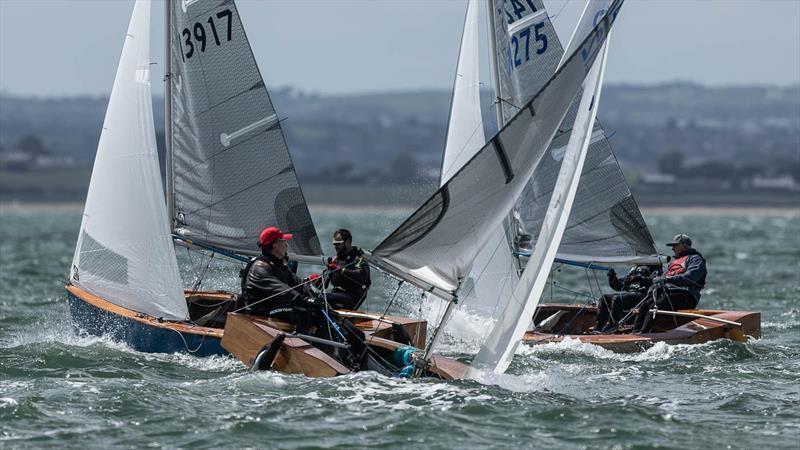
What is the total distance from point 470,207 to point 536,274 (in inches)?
27.5

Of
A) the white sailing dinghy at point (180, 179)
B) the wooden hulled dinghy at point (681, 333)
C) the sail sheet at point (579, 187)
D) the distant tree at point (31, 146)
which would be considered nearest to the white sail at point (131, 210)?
the white sailing dinghy at point (180, 179)

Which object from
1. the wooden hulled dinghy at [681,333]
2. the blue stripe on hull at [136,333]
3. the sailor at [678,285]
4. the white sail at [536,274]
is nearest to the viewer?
the white sail at [536,274]

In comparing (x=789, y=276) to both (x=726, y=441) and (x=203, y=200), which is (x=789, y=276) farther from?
(x=726, y=441)

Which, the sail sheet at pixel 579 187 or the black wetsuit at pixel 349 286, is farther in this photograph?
the sail sheet at pixel 579 187

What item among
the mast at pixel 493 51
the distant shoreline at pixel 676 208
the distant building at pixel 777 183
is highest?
the mast at pixel 493 51

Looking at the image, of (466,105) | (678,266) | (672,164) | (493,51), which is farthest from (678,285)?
(672,164)

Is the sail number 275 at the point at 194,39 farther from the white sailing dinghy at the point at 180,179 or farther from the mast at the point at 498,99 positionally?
the mast at the point at 498,99

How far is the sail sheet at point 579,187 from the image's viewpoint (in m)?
15.6

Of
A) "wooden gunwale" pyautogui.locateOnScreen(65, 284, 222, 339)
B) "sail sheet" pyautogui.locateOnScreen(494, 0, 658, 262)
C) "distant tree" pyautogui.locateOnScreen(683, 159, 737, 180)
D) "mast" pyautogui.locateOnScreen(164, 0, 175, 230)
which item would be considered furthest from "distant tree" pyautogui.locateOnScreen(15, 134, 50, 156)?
"wooden gunwale" pyautogui.locateOnScreen(65, 284, 222, 339)

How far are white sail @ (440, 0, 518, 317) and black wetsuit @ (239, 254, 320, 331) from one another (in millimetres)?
3464

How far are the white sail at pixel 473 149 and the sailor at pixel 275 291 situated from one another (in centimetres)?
346

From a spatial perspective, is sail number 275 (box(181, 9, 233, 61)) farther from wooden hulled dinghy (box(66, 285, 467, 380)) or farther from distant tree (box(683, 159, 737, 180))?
distant tree (box(683, 159, 737, 180))

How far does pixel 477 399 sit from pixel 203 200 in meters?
4.65

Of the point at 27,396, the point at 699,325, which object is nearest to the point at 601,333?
the point at 699,325
